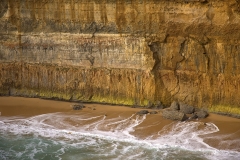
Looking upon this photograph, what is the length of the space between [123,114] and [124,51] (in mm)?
2039

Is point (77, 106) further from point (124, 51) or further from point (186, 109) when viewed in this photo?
point (186, 109)

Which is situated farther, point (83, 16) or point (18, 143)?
point (83, 16)

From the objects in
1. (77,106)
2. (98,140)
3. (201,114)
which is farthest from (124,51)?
(98,140)

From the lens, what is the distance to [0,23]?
16.3 metres

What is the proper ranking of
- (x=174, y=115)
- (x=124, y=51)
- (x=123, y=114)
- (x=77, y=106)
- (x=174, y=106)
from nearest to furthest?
(x=174, y=115), (x=174, y=106), (x=123, y=114), (x=124, y=51), (x=77, y=106)

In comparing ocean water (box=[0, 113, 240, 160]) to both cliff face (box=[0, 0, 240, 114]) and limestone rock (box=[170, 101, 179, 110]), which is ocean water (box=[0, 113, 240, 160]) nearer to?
limestone rock (box=[170, 101, 179, 110])

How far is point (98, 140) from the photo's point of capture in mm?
12492

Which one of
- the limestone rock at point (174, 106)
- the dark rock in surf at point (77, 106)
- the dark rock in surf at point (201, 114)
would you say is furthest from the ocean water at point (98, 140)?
the limestone rock at point (174, 106)

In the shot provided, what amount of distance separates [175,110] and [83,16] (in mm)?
4359

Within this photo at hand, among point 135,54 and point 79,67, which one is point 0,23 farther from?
point 135,54

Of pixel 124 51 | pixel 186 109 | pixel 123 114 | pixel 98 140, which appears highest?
pixel 124 51

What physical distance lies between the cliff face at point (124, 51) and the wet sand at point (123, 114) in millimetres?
360

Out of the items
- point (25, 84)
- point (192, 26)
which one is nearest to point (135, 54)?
point (192, 26)

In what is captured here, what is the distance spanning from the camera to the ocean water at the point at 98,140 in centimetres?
1145
